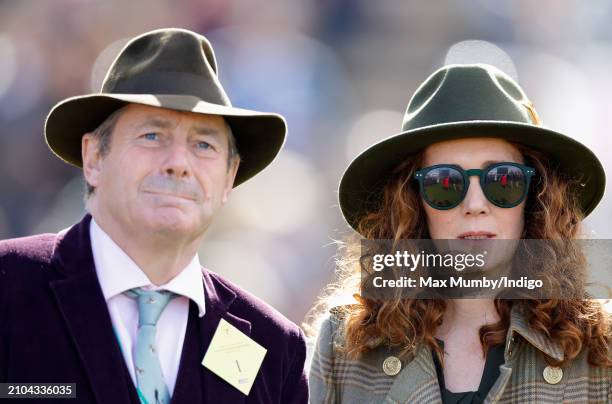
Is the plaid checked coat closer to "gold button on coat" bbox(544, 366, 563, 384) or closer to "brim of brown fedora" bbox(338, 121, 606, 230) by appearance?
"gold button on coat" bbox(544, 366, 563, 384)

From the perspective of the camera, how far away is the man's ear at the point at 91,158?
3.40 m

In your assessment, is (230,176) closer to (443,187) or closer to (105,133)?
(105,133)

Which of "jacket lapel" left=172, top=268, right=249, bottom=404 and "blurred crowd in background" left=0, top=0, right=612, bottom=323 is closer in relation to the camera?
"jacket lapel" left=172, top=268, right=249, bottom=404

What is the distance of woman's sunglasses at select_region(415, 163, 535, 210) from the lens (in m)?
3.42

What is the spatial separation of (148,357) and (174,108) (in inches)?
32.7

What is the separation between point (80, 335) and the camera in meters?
3.02

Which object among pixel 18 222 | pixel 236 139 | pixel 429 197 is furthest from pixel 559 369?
pixel 18 222

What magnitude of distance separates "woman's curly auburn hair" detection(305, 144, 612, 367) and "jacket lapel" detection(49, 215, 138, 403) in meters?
0.94

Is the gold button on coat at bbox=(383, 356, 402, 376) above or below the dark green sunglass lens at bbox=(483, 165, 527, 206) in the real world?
below

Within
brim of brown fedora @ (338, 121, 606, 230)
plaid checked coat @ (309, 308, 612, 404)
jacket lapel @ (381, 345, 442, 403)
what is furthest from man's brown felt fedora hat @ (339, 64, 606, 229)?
jacket lapel @ (381, 345, 442, 403)

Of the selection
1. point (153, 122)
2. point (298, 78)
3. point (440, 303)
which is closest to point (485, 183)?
point (440, 303)

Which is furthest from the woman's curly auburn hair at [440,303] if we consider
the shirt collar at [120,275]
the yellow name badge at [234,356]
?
the shirt collar at [120,275]

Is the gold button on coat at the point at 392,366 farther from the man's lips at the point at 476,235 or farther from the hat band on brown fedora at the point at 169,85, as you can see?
the hat band on brown fedora at the point at 169,85

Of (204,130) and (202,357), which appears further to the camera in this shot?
(204,130)
